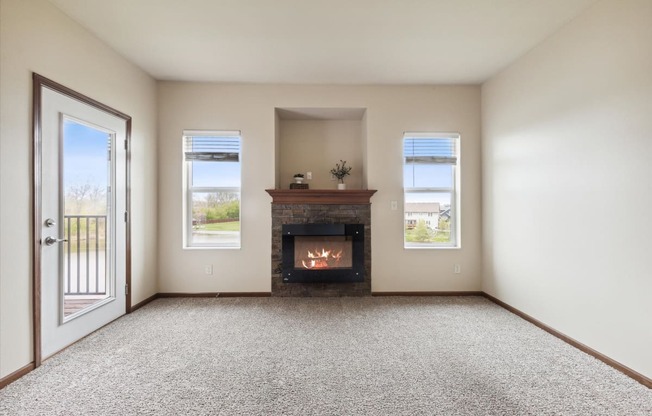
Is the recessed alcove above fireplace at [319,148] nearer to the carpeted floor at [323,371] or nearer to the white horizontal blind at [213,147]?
the white horizontal blind at [213,147]

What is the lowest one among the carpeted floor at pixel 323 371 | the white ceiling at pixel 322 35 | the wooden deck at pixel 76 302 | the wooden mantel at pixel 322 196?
the carpeted floor at pixel 323 371

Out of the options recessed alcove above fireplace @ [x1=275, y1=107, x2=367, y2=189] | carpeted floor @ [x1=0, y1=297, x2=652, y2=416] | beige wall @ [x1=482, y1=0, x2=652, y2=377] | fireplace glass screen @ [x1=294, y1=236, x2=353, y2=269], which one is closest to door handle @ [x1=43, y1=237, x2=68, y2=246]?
carpeted floor @ [x1=0, y1=297, x2=652, y2=416]

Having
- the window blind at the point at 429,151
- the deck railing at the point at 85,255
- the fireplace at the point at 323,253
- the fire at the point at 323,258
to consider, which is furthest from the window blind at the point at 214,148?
the window blind at the point at 429,151

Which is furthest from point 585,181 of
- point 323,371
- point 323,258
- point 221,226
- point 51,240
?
point 51,240

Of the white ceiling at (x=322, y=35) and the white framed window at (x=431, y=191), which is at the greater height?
the white ceiling at (x=322, y=35)

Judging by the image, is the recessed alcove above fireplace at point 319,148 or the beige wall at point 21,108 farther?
the recessed alcove above fireplace at point 319,148

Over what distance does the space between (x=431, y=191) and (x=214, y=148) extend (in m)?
2.88

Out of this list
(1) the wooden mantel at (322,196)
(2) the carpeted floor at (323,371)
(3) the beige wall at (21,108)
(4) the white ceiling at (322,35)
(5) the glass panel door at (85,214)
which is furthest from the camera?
(1) the wooden mantel at (322,196)

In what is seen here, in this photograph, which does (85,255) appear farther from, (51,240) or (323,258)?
(323,258)

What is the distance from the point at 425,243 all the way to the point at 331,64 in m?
2.48

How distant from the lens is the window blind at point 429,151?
156 inches

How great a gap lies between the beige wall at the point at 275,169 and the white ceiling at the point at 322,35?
0.91ft

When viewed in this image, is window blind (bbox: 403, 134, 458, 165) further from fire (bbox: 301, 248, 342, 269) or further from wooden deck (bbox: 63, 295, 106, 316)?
wooden deck (bbox: 63, 295, 106, 316)

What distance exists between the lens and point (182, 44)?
9.48 feet
